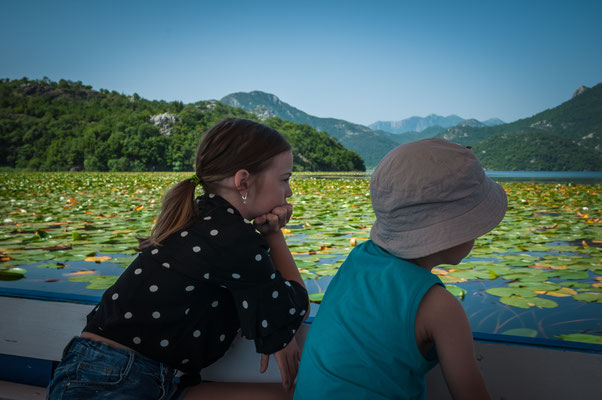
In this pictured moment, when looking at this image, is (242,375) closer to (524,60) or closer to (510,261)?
(510,261)

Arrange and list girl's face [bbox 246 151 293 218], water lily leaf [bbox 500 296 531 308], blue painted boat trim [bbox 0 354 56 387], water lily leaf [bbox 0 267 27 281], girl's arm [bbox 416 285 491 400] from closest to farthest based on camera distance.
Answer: girl's arm [bbox 416 285 491 400] < girl's face [bbox 246 151 293 218] < blue painted boat trim [bbox 0 354 56 387] < water lily leaf [bbox 500 296 531 308] < water lily leaf [bbox 0 267 27 281]

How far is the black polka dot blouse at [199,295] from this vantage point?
60cm

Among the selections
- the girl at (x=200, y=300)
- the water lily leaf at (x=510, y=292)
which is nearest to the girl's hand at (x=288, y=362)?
the girl at (x=200, y=300)

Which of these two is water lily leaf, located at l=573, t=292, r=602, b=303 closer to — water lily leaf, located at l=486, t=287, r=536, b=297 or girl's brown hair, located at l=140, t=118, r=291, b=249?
water lily leaf, located at l=486, t=287, r=536, b=297

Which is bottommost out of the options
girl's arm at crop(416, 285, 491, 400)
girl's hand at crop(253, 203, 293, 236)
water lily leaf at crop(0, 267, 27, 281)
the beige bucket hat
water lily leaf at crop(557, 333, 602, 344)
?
water lily leaf at crop(557, 333, 602, 344)

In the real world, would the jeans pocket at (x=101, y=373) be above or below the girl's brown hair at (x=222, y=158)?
below

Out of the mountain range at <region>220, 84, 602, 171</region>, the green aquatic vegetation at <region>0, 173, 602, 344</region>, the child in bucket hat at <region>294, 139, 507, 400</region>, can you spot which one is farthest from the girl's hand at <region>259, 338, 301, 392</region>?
the mountain range at <region>220, 84, 602, 171</region>

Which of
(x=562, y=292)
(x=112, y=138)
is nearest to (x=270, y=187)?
(x=562, y=292)

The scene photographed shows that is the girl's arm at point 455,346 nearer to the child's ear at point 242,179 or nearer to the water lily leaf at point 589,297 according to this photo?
the child's ear at point 242,179

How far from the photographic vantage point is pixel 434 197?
1.55 ft

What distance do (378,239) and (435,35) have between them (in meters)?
13.7

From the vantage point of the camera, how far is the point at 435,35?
12.3 meters

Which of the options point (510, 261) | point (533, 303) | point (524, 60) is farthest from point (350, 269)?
point (524, 60)

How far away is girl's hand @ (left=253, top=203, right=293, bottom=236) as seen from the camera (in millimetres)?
743
